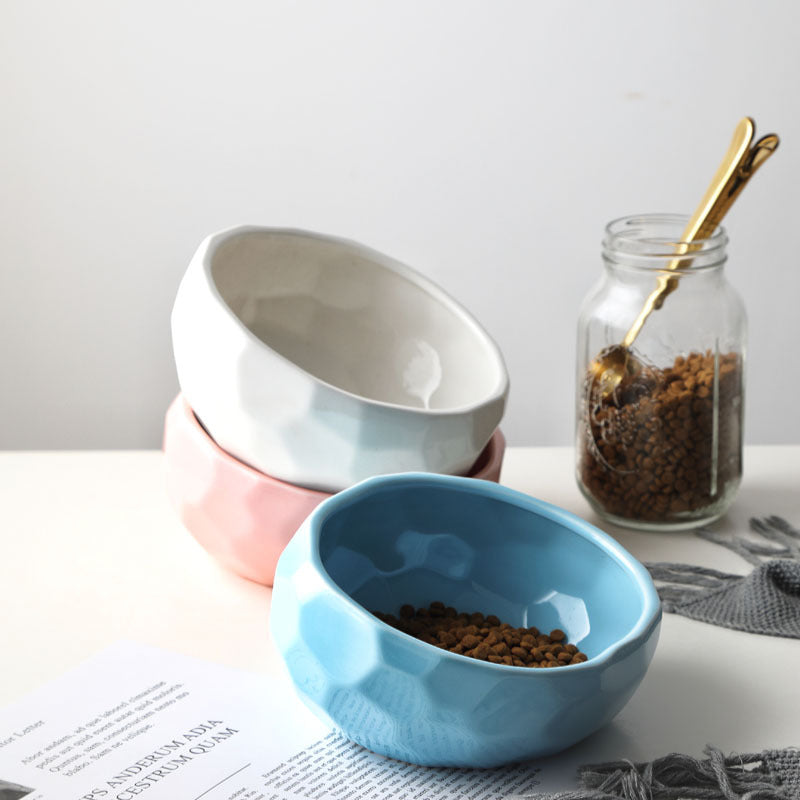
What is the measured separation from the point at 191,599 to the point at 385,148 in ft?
2.96

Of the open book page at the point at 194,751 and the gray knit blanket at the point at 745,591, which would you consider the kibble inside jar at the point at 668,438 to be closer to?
the gray knit blanket at the point at 745,591

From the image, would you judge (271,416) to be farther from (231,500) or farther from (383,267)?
(383,267)

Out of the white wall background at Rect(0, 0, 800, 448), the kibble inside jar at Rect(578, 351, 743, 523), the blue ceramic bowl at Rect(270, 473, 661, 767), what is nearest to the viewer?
the blue ceramic bowl at Rect(270, 473, 661, 767)

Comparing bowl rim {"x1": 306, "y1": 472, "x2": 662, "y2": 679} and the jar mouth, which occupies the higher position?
the jar mouth

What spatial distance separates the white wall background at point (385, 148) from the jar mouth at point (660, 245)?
26.8 inches

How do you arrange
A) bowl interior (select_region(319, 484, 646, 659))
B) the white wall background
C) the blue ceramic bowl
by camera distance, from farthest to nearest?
1. the white wall background
2. bowl interior (select_region(319, 484, 646, 659))
3. the blue ceramic bowl

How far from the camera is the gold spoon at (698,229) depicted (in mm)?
766

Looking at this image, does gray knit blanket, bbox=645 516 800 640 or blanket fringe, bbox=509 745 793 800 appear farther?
gray knit blanket, bbox=645 516 800 640

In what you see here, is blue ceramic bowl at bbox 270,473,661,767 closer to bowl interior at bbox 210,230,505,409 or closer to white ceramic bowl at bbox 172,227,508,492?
white ceramic bowl at bbox 172,227,508,492

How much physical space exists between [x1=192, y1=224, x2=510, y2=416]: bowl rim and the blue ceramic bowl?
0.06 meters

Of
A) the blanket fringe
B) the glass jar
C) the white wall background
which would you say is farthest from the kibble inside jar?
the white wall background

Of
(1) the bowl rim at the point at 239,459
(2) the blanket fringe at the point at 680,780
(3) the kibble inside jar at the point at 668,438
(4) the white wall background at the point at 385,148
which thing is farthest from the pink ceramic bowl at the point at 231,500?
(4) the white wall background at the point at 385,148

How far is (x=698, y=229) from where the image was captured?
774 millimetres

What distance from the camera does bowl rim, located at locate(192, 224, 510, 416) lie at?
0.63 meters
